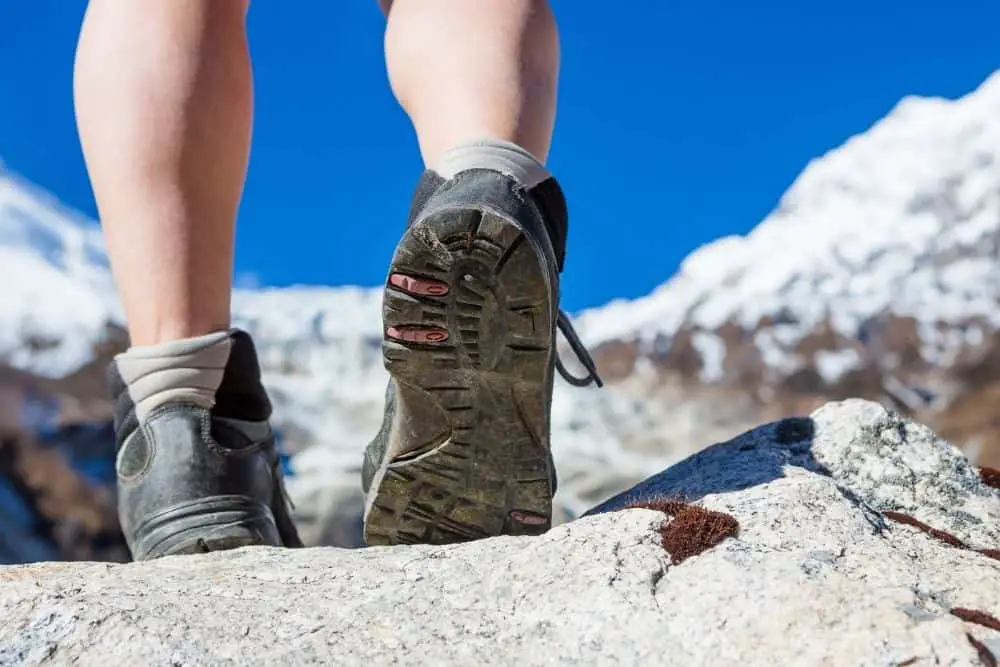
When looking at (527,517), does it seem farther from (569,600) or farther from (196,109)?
(196,109)

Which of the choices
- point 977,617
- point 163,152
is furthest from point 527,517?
point 163,152

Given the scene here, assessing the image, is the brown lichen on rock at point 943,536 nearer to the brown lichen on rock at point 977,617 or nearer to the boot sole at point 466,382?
the brown lichen on rock at point 977,617

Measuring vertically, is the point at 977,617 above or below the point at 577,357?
below

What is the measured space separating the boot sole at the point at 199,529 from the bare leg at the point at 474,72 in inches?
26.9

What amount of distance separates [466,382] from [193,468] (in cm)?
55

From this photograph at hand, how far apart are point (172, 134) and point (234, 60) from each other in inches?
8.6

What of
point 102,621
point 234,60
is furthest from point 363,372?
point 102,621

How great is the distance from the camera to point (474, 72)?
168 cm

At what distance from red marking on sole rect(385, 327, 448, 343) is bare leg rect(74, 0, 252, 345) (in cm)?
47

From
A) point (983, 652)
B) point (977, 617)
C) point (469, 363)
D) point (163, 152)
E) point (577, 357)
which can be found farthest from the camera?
point (577, 357)

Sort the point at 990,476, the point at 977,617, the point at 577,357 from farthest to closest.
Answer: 1. the point at 990,476
2. the point at 577,357
3. the point at 977,617

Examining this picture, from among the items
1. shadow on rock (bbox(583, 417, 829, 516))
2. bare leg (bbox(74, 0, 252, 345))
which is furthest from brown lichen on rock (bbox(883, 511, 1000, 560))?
bare leg (bbox(74, 0, 252, 345))

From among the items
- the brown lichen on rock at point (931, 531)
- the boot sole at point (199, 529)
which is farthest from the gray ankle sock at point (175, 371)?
the brown lichen on rock at point (931, 531)

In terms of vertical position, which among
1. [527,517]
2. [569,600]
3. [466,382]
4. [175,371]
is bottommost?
[569,600]
